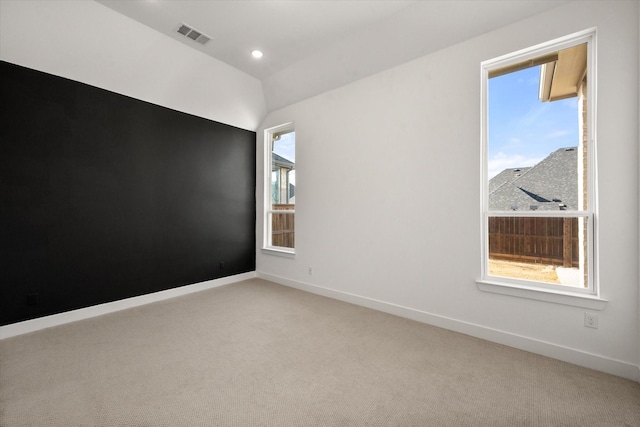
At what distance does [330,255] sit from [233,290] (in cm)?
158

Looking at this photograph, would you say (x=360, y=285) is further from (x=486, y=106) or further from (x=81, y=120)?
(x=81, y=120)

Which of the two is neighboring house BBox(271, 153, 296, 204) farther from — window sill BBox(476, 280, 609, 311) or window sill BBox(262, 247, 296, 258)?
window sill BBox(476, 280, 609, 311)

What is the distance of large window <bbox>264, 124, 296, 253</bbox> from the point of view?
4637 mm

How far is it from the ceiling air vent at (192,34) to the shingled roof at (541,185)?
11.5ft

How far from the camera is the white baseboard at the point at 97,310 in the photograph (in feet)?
8.95

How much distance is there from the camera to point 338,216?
3.85m

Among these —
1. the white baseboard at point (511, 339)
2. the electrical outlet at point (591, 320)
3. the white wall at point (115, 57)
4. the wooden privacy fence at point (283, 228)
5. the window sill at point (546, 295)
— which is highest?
the white wall at point (115, 57)

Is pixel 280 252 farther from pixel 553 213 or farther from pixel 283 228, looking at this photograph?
pixel 553 213

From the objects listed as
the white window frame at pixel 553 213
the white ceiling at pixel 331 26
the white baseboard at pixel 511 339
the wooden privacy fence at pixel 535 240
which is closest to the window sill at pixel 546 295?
the white window frame at pixel 553 213

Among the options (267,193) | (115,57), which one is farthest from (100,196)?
(267,193)

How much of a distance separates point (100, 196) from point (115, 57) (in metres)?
1.55

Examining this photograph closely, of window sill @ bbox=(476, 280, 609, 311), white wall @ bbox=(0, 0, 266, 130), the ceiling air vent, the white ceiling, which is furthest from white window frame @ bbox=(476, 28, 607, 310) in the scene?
white wall @ bbox=(0, 0, 266, 130)

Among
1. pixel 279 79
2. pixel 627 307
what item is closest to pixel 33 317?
pixel 279 79

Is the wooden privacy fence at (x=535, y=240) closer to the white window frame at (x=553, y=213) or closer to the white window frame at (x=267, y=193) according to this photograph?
the white window frame at (x=553, y=213)
